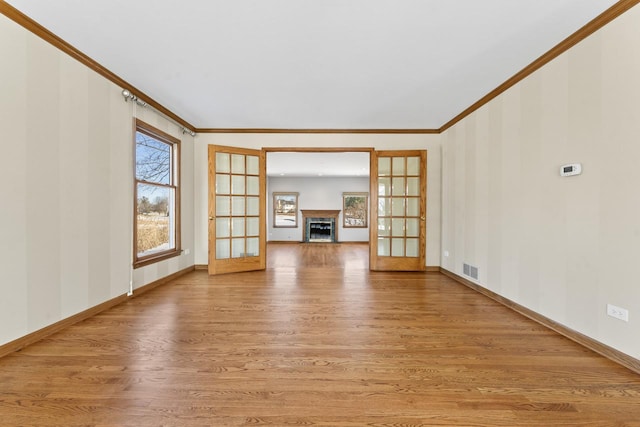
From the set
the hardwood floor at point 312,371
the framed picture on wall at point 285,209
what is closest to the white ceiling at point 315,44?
the hardwood floor at point 312,371

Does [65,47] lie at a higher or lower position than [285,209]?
higher

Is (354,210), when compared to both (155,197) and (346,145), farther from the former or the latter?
(155,197)

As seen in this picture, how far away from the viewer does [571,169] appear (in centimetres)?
227

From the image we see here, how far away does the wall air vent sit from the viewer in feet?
12.1

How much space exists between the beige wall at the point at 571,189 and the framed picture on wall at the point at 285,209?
711cm

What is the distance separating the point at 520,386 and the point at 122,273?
3939 mm

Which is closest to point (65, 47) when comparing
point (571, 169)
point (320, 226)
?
point (571, 169)

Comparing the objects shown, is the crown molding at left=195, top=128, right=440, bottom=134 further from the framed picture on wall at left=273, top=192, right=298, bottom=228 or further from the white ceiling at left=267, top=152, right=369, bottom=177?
the framed picture on wall at left=273, top=192, right=298, bottom=228

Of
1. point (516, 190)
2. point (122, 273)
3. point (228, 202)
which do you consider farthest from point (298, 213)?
point (516, 190)

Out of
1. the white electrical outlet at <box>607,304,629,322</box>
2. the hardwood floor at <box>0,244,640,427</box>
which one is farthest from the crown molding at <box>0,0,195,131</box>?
the white electrical outlet at <box>607,304,629,322</box>

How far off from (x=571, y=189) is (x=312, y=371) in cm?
266

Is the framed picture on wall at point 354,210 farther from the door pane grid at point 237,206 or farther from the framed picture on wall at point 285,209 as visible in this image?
the door pane grid at point 237,206

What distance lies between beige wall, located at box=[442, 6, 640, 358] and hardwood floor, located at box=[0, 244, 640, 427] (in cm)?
40

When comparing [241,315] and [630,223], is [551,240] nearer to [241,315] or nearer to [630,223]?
[630,223]
